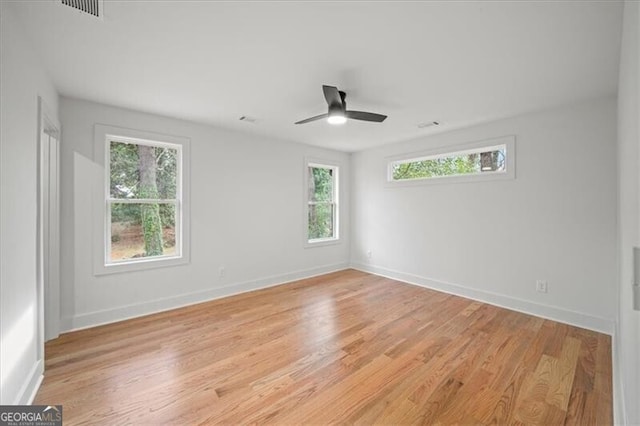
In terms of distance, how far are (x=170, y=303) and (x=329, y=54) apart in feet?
11.5

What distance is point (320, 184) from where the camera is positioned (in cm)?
559

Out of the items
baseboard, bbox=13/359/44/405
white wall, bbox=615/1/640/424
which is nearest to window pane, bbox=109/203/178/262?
baseboard, bbox=13/359/44/405

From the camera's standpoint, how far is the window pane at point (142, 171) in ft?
11.1

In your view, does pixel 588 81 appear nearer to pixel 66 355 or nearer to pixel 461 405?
pixel 461 405

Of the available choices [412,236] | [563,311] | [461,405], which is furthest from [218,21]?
[563,311]

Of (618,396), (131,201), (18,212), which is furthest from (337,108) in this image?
(618,396)

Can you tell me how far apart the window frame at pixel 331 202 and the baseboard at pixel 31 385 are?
12.0ft

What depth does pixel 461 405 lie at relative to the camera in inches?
75.0

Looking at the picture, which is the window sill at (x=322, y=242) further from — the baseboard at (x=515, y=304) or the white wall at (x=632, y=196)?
the white wall at (x=632, y=196)

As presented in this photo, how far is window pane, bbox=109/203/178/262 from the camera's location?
3.38 metres

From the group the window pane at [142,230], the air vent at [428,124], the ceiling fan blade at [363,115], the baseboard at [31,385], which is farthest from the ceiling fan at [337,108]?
the baseboard at [31,385]

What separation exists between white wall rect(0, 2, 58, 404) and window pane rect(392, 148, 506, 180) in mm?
4654

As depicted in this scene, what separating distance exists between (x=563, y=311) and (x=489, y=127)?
2.45m

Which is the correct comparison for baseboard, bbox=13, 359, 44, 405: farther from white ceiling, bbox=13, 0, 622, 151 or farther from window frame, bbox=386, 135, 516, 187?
window frame, bbox=386, 135, 516, 187
